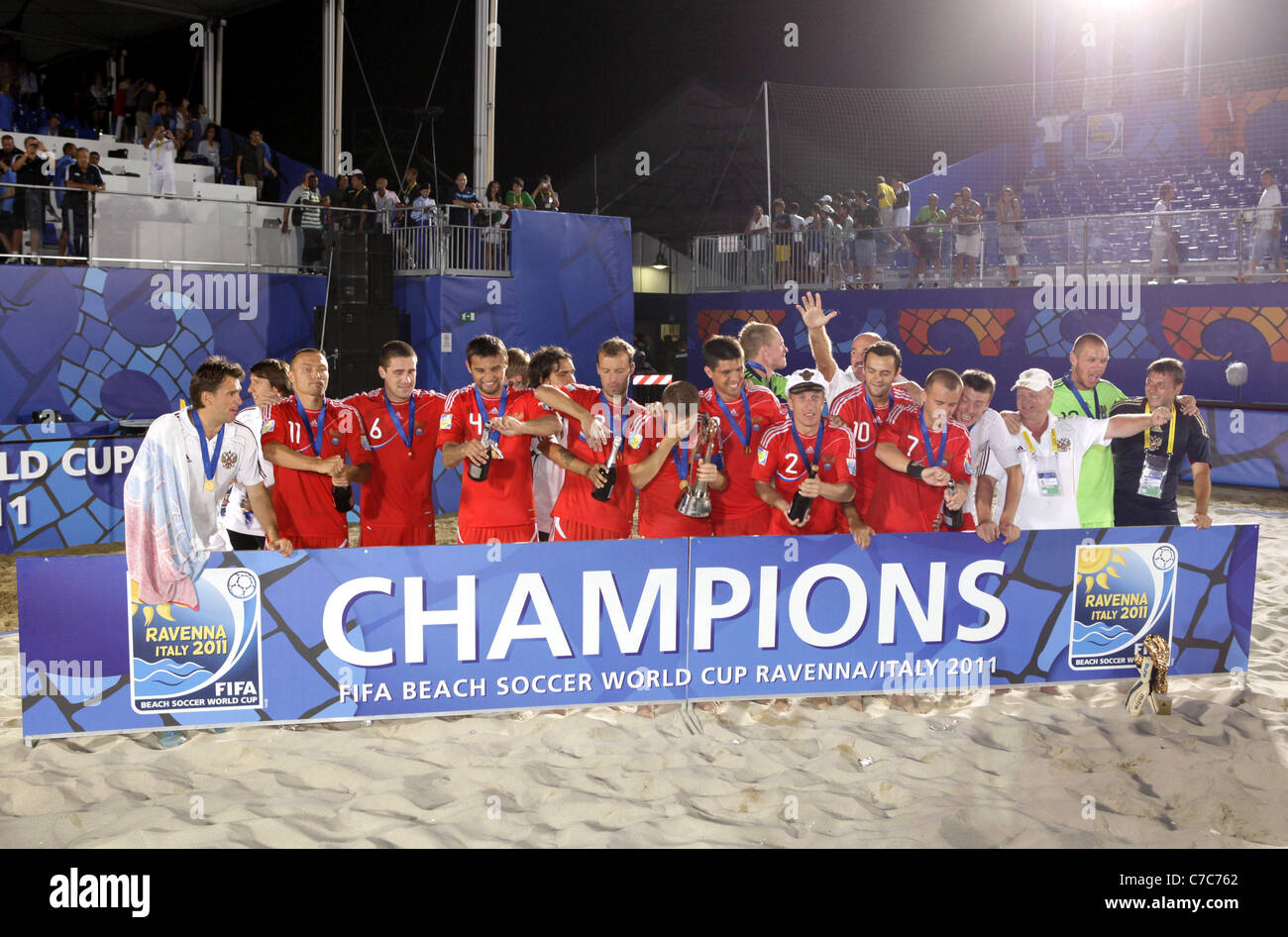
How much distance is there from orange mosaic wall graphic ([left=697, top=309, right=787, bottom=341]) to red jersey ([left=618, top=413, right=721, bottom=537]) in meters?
13.9

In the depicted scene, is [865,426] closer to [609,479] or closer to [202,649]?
[609,479]

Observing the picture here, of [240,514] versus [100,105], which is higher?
[100,105]

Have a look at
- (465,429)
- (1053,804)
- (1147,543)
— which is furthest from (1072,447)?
(465,429)

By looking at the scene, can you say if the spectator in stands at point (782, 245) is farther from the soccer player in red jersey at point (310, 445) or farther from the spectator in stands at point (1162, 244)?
the soccer player in red jersey at point (310, 445)

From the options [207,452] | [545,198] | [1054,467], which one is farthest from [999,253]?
[207,452]

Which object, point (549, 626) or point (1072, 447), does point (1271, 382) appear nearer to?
point (1072, 447)

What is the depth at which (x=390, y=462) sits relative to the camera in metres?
5.95

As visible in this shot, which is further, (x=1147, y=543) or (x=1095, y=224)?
(x=1095, y=224)

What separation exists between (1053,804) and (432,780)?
2.69m

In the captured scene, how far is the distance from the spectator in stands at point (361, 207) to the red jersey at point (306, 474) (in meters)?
→ 11.0

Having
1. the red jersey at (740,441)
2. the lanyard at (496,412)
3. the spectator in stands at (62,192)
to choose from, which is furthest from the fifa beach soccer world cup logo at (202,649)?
the spectator in stands at (62,192)

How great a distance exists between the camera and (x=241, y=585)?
4977mm

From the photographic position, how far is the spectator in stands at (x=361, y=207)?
16.0 metres

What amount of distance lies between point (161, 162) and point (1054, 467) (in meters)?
14.7
